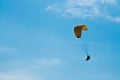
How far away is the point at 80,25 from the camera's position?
27.1 meters

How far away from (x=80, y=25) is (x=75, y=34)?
2078 mm

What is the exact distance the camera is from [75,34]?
27.5 m

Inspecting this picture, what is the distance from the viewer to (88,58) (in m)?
26.2

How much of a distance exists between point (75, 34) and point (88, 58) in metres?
5.45

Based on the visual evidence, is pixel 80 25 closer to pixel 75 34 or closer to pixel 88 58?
pixel 75 34

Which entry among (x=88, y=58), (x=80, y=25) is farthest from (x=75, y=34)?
(x=88, y=58)

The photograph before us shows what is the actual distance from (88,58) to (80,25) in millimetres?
6734

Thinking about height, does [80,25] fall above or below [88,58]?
above

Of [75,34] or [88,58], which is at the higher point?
[75,34]
